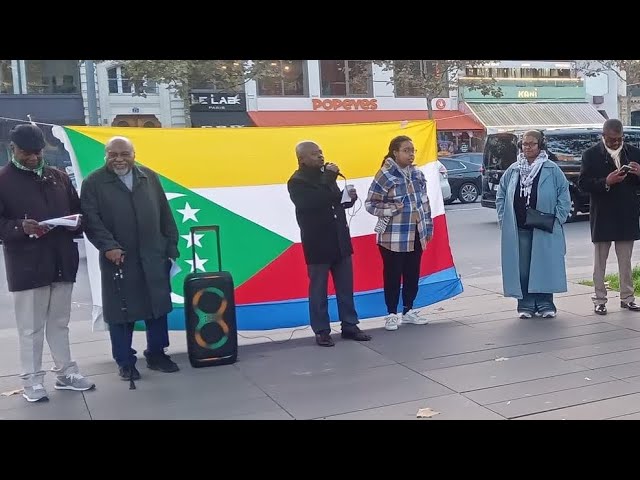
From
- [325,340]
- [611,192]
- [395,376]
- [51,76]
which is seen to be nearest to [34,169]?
[325,340]

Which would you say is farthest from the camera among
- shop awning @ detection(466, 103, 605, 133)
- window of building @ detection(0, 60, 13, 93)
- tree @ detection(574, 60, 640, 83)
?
shop awning @ detection(466, 103, 605, 133)

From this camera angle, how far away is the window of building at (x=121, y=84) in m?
27.6

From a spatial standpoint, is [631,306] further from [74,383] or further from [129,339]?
[74,383]

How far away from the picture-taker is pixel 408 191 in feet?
21.1

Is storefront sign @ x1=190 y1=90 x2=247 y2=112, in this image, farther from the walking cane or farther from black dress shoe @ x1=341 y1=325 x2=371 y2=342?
the walking cane

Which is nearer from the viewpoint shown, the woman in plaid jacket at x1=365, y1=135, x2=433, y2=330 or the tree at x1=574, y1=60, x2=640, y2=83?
the woman in plaid jacket at x1=365, y1=135, x2=433, y2=330

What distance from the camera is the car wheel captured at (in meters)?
21.7

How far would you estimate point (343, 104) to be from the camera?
30750mm

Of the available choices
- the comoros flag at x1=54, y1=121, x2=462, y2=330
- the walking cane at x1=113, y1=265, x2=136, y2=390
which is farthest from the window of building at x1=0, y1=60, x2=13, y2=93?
the walking cane at x1=113, y1=265, x2=136, y2=390

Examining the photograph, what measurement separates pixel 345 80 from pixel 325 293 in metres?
26.1

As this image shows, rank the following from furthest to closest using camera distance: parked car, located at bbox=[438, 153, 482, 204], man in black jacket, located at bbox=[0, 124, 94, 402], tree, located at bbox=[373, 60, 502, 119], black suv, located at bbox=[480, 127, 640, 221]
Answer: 1. tree, located at bbox=[373, 60, 502, 119]
2. parked car, located at bbox=[438, 153, 482, 204]
3. black suv, located at bbox=[480, 127, 640, 221]
4. man in black jacket, located at bbox=[0, 124, 94, 402]

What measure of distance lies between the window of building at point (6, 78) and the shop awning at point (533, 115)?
18.8 meters

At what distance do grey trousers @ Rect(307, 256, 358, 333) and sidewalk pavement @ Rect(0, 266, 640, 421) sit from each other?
0.22 meters

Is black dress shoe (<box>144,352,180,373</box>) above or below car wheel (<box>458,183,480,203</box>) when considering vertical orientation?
below
